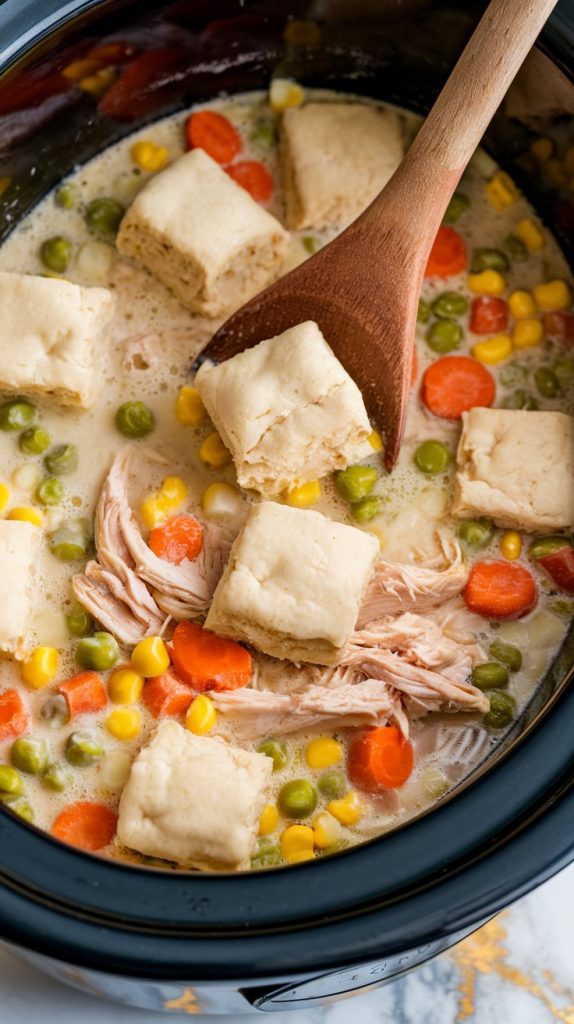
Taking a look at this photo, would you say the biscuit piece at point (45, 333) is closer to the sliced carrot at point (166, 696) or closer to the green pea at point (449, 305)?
the sliced carrot at point (166, 696)

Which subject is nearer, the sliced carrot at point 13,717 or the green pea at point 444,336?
the sliced carrot at point 13,717

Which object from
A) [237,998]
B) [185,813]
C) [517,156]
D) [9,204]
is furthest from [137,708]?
[517,156]

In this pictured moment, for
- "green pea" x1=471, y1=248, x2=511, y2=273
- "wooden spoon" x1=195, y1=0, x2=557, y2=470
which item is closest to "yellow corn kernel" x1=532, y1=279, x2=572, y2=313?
"green pea" x1=471, y1=248, x2=511, y2=273

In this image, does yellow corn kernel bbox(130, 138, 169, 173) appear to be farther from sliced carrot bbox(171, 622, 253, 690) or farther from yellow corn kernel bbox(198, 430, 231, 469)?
sliced carrot bbox(171, 622, 253, 690)

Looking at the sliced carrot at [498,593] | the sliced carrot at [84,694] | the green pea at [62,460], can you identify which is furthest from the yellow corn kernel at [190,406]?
the sliced carrot at [498,593]

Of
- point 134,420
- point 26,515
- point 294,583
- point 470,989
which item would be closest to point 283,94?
point 134,420
